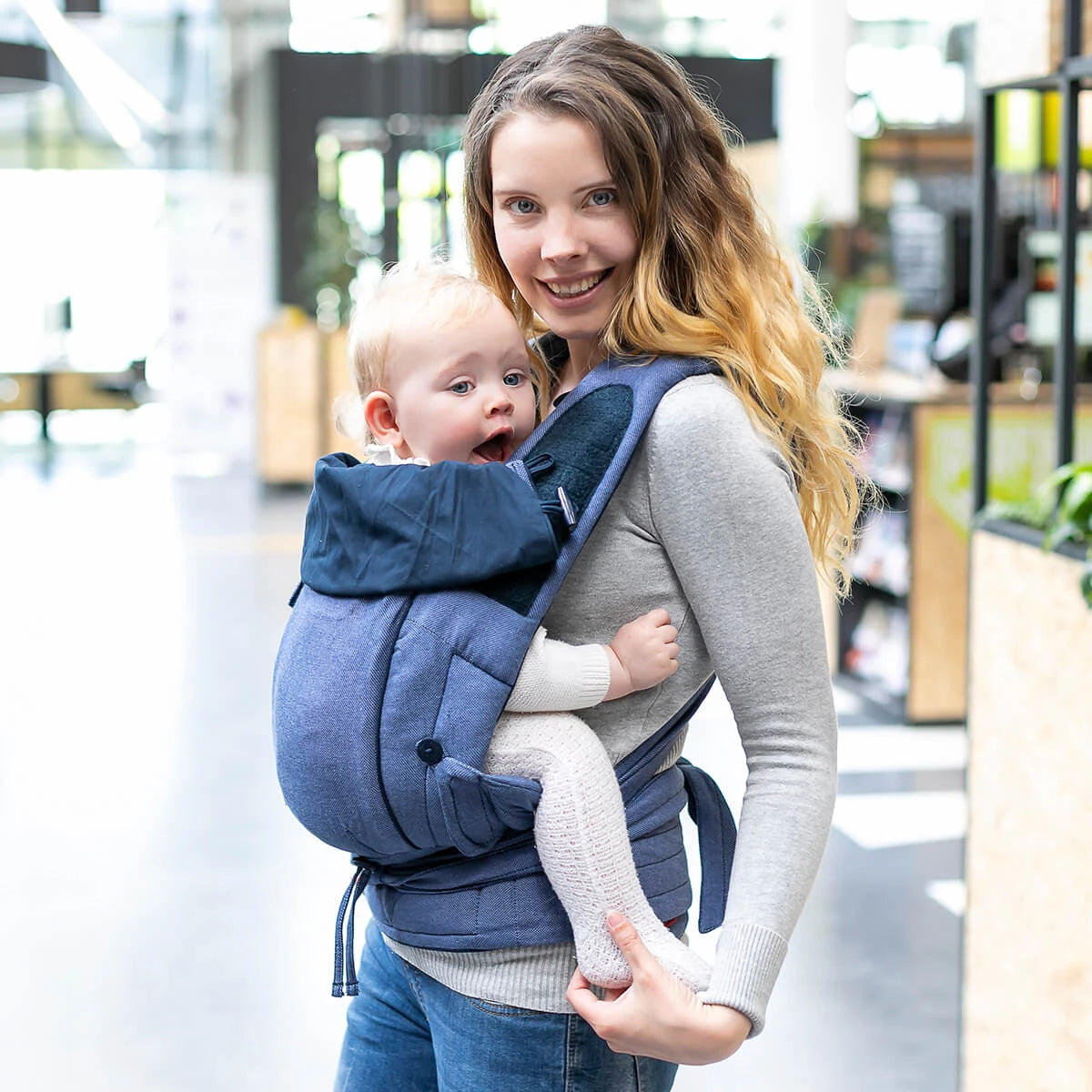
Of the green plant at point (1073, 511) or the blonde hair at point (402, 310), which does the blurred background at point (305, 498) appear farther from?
the blonde hair at point (402, 310)

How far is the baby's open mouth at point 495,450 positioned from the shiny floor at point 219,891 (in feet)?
6.93

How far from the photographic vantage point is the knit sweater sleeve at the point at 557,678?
1233 millimetres

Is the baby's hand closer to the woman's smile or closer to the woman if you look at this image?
the woman

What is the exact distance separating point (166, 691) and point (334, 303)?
8.14 metres

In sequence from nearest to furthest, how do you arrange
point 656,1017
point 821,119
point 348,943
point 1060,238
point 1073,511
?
point 656,1017
point 348,943
point 1073,511
point 1060,238
point 821,119

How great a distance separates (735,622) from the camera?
1.24 m

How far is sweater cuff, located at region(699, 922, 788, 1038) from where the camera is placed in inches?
48.0

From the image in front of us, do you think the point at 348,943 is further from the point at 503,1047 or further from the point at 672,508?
the point at 672,508

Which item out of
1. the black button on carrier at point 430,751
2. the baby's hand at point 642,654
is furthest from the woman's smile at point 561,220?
the black button on carrier at point 430,751

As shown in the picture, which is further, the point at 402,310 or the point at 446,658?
the point at 402,310

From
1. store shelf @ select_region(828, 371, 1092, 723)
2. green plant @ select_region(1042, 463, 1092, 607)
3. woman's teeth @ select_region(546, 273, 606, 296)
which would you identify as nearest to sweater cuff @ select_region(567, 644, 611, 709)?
woman's teeth @ select_region(546, 273, 606, 296)

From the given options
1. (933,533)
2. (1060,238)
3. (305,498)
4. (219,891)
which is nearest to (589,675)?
(1060,238)

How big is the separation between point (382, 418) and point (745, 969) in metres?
0.58

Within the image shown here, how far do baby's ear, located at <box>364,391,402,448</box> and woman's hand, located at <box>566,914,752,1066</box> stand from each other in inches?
18.6
